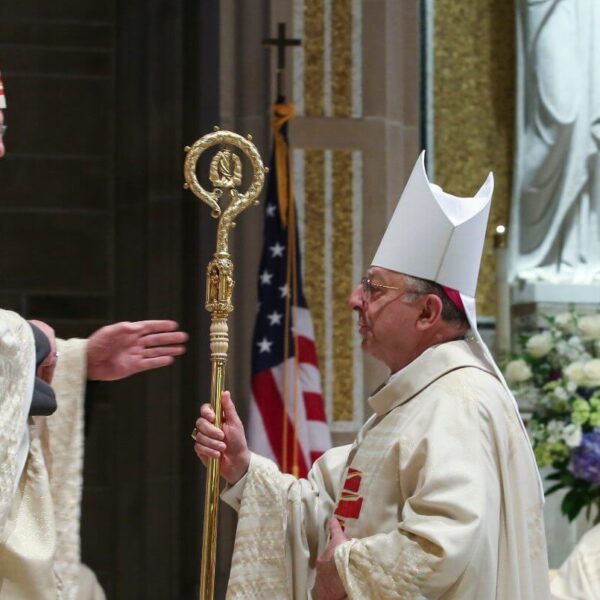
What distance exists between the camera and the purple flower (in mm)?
5855

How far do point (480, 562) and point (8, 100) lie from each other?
4621mm

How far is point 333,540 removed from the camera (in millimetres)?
3684

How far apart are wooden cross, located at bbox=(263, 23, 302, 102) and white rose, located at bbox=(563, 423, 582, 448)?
2.02 metres

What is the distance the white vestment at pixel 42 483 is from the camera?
3.36m

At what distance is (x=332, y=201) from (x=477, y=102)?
44.7 inches

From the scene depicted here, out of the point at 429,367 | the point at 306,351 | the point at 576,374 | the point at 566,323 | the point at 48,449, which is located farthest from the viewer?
the point at 306,351

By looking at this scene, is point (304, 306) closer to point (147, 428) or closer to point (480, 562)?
point (147, 428)

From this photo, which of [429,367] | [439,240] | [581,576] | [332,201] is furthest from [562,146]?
[429,367]

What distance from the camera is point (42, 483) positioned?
348cm

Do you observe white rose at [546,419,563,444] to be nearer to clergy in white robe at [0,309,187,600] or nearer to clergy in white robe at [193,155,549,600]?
clergy in white robe at [193,155,549,600]

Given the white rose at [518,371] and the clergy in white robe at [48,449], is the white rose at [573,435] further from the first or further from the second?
the clergy in white robe at [48,449]

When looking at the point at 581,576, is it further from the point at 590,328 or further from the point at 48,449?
the point at 48,449

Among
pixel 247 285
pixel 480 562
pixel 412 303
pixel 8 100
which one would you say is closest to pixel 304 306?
pixel 247 285

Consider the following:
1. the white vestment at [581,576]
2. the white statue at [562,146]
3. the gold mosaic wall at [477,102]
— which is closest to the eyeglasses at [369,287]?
the white vestment at [581,576]
